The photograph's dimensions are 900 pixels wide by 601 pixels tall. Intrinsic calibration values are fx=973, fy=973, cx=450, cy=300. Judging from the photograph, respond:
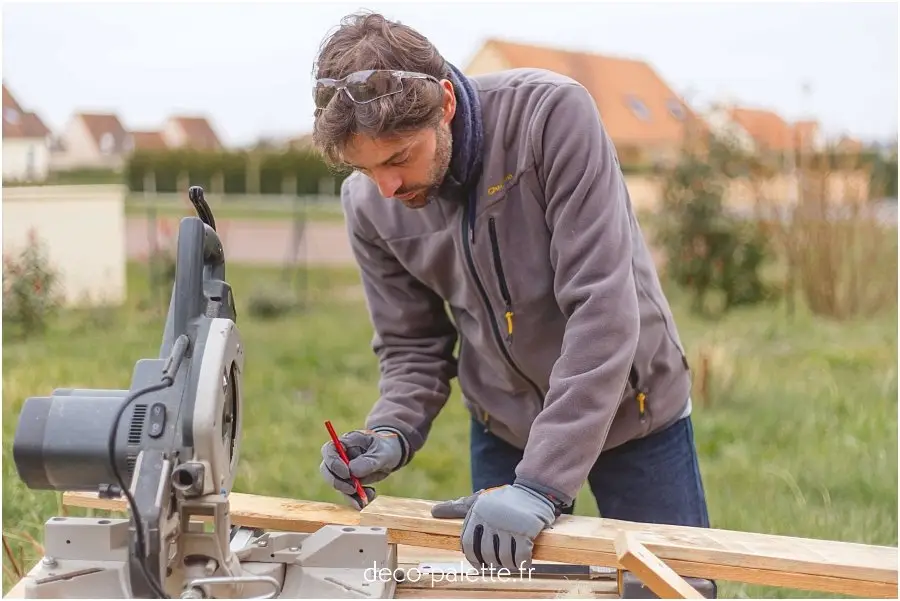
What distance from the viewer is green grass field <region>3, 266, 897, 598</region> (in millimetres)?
4199

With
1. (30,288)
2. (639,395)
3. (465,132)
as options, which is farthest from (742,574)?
(30,288)

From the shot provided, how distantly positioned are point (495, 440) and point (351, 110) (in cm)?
119

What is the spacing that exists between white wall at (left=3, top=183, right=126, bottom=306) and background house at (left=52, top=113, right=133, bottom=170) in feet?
0.68

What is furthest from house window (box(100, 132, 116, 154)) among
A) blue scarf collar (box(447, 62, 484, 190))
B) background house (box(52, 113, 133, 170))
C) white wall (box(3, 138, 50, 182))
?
blue scarf collar (box(447, 62, 484, 190))

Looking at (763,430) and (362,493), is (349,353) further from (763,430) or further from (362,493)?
(362,493)

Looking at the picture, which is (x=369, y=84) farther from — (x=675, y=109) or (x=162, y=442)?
(x=675, y=109)

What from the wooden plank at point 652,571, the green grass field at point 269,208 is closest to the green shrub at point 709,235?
the green grass field at point 269,208

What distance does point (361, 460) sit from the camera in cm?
246

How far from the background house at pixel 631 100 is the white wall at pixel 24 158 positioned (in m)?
6.83

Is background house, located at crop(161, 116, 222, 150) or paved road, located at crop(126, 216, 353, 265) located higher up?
background house, located at crop(161, 116, 222, 150)

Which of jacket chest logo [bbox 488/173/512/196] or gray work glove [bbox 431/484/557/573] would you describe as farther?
jacket chest logo [bbox 488/173/512/196]

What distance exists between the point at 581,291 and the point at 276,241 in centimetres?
1203

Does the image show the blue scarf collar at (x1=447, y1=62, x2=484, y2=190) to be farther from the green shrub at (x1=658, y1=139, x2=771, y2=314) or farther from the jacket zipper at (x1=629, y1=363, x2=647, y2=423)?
the green shrub at (x1=658, y1=139, x2=771, y2=314)

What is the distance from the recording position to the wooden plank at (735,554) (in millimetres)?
1943
